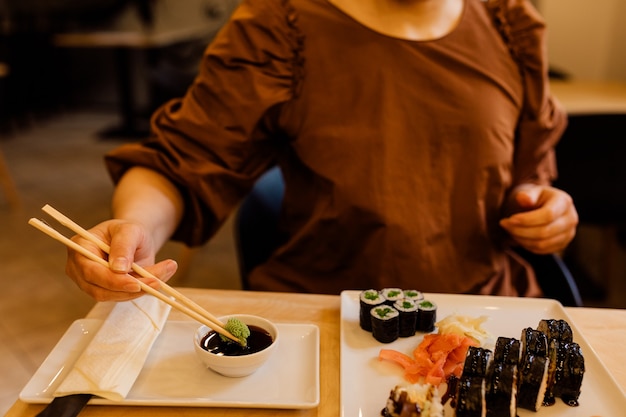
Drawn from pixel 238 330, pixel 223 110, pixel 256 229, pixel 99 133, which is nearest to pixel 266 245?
pixel 256 229

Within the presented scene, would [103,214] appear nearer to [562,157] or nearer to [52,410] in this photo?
[562,157]

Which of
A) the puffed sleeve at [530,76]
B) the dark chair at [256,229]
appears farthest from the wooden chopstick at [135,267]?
the puffed sleeve at [530,76]

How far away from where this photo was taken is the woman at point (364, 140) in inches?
46.5

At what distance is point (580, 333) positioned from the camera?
0.94 metres

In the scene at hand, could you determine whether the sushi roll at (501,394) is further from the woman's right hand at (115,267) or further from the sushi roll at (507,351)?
the woman's right hand at (115,267)

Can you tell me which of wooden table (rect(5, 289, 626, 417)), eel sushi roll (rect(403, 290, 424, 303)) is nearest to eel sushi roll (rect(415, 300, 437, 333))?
eel sushi roll (rect(403, 290, 424, 303))

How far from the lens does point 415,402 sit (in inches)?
28.3

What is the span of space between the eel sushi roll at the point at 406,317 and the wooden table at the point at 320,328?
0.10m

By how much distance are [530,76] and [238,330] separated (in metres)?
0.83

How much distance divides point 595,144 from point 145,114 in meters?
4.63

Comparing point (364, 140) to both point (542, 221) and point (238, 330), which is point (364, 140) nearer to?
point (542, 221)

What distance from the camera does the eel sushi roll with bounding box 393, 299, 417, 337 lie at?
3.03 feet

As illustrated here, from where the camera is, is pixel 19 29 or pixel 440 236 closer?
pixel 440 236

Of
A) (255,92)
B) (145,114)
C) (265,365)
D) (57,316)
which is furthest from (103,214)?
(265,365)
